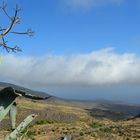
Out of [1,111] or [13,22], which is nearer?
[1,111]

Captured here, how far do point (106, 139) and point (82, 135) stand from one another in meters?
2.10

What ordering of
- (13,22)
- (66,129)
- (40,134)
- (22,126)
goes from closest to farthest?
(22,126) → (13,22) → (40,134) → (66,129)

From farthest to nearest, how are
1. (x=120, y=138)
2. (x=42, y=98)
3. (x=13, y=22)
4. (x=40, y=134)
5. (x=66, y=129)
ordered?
(x=66, y=129) < (x=40, y=134) < (x=120, y=138) < (x=13, y=22) < (x=42, y=98)

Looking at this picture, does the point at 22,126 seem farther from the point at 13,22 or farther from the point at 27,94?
the point at 13,22

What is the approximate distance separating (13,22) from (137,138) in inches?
1264

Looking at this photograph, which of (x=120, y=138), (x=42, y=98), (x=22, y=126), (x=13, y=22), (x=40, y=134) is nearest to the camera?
(x=42, y=98)

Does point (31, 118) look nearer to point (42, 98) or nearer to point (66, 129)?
point (42, 98)

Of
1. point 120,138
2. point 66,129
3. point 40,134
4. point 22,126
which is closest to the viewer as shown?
point 22,126

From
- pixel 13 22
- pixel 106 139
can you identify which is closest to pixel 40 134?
pixel 106 139

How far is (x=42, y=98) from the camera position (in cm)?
471

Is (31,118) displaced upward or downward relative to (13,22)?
downward

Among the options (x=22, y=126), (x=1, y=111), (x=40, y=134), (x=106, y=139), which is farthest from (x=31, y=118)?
(x=40, y=134)

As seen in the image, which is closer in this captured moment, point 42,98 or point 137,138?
point 42,98

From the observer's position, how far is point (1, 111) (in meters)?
4.82
